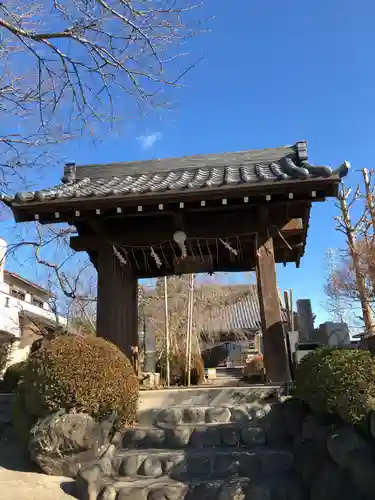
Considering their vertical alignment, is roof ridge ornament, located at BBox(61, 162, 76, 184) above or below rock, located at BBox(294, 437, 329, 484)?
above

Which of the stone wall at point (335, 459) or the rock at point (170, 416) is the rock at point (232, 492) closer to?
the stone wall at point (335, 459)

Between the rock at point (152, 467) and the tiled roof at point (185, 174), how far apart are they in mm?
3592

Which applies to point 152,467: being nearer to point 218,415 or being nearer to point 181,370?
point 218,415

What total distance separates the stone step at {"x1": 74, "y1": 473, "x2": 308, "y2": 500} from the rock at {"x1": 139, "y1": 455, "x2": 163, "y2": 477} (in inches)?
6.6

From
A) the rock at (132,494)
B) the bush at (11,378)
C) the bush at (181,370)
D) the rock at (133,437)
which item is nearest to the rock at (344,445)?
the rock at (132,494)

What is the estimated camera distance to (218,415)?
5566 mm

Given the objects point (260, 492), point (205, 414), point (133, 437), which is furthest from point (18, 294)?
point (260, 492)

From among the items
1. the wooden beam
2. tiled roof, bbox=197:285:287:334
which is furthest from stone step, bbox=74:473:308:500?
tiled roof, bbox=197:285:287:334

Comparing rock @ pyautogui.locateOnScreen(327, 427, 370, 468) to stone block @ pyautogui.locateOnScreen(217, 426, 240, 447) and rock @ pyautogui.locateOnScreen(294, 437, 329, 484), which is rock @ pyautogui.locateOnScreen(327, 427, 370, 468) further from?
stone block @ pyautogui.locateOnScreen(217, 426, 240, 447)

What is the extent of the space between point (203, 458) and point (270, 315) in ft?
8.81

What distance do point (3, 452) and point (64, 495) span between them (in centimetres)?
157

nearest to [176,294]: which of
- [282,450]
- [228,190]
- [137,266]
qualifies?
[137,266]

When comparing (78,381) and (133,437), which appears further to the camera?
(133,437)

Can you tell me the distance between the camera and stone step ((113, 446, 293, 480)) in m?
4.44
